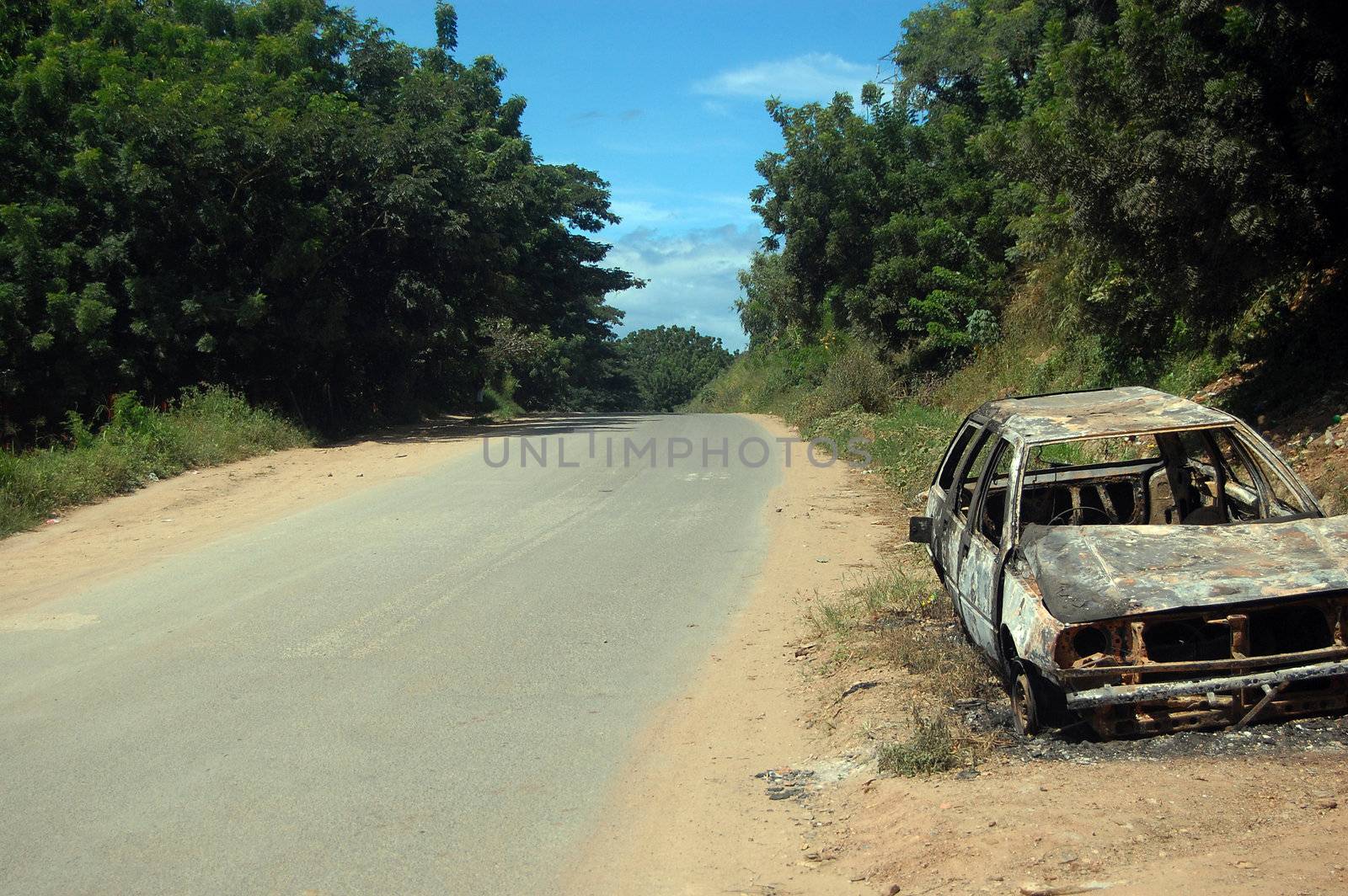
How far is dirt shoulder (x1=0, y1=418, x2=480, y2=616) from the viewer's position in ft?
33.9

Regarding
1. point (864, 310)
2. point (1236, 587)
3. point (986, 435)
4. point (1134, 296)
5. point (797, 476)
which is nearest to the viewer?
point (1236, 587)

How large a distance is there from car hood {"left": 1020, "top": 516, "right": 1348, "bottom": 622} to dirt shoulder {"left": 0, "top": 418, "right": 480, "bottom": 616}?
7.92 meters

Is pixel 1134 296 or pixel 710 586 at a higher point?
pixel 1134 296

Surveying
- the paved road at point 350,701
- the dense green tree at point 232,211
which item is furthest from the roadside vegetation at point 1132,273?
the dense green tree at point 232,211

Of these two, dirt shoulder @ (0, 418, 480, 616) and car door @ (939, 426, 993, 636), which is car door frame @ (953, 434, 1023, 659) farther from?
dirt shoulder @ (0, 418, 480, 616)

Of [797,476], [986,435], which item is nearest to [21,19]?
[797,476]

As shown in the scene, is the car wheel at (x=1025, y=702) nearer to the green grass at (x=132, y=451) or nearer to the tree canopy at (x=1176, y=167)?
the tree canopy at (x=1176, y=167)

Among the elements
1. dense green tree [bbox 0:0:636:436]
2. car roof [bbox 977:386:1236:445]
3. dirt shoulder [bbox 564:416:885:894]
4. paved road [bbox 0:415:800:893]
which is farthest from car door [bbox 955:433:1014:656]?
dense green tree [bbox 0:0:636:436]

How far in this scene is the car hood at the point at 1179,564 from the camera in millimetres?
4863

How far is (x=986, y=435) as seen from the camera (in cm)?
696

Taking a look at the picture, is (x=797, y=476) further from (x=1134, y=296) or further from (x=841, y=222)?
(x=841, y=222)

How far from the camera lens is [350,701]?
6.48 meters

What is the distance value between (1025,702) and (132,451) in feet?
46.6

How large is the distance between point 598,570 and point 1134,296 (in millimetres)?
7943
